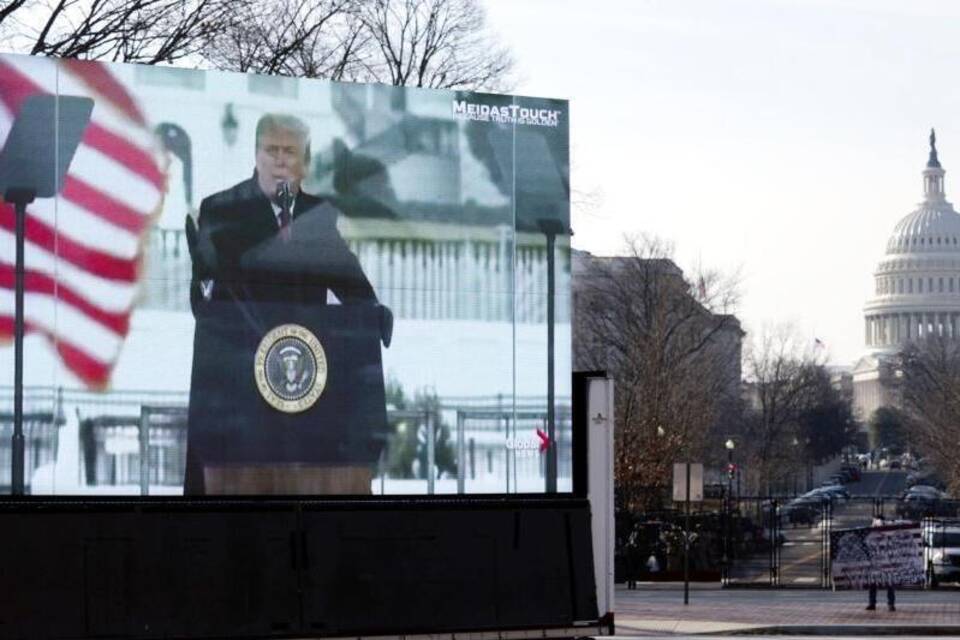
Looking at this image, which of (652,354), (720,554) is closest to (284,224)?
(720,554)

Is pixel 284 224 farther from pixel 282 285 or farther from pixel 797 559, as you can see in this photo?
pixel 797 559

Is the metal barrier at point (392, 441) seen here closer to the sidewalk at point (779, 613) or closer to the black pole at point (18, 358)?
the black pole at point (18, 358)

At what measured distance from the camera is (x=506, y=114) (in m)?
13.6

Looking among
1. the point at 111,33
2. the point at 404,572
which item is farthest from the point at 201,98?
the point at 111,33

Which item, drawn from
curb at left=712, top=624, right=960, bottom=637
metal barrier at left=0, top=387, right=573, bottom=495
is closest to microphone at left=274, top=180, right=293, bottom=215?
metal barrier at left=0, top=387, right=573, bottom=495

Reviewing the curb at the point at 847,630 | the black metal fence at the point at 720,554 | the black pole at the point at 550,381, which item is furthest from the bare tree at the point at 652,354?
the black pole at the point at 550,381

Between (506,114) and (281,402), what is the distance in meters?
2.38

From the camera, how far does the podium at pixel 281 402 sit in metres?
12.9

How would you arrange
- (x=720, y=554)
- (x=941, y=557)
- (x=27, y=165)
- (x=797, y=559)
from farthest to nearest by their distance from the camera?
(x=797, y=559) → (x=720, y=554) → (x=941, y=557) → (x=27, y=165)

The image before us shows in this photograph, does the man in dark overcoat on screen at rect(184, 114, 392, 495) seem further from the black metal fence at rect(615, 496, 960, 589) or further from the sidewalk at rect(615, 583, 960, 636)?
the black metal fence at rect(615, 496, 960, 589)

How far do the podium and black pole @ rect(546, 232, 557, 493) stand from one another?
1141 millimetres

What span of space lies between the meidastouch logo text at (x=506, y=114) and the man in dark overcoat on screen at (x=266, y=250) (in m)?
1.05

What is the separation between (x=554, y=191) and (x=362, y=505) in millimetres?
2419

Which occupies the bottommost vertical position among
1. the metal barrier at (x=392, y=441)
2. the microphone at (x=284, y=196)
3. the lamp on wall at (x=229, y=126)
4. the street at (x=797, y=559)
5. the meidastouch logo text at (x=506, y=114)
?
the street at (x=797, y=559)
